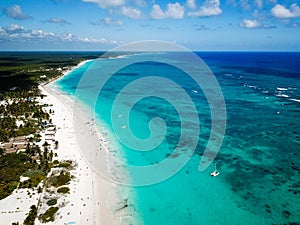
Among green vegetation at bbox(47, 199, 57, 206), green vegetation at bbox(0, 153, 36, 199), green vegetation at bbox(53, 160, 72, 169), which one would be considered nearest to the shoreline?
green vegetation at bbox(53, 160, 72, 169)

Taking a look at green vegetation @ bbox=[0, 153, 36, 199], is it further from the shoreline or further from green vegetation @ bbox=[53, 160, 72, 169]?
the shoreline

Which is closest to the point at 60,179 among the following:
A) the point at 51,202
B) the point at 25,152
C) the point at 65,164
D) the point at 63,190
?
the point at 63,190

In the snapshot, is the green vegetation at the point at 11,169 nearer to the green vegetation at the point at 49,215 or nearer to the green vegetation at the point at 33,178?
the green vegetation at the point at 33,178

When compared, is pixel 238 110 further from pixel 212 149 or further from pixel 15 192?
pixel 15 192

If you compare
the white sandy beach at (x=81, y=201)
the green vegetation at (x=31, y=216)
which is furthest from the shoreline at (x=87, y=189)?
A: the green vegetation at (x=31, y=216)

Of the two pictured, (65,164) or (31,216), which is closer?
(31,216)

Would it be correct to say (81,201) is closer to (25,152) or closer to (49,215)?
(49,215)
